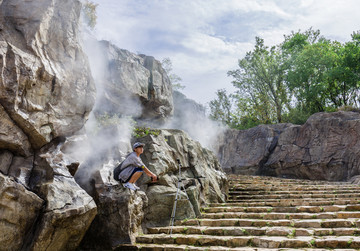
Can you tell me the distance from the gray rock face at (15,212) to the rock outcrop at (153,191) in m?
1.52

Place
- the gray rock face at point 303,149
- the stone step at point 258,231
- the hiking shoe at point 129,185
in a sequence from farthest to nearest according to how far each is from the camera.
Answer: the gray rock face at point 303,149 < the hiking shoe at point 129,185 < the stone step at point 258,231

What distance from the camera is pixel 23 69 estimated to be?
5832 millimetres

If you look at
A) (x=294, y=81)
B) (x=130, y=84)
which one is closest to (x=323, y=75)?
(x=294, y=81)

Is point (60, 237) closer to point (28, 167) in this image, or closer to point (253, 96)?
point (28, 167)

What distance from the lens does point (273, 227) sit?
23.1ft

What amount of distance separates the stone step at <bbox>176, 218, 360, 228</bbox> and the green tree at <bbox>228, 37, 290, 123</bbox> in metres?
19.1

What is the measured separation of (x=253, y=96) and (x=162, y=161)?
20764 millimetres

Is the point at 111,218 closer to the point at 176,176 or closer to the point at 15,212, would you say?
the point at 15,212

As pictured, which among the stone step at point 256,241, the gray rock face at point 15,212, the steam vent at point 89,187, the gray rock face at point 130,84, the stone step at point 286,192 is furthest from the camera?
the gray rock face at point 130,84

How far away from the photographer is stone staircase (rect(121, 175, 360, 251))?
6129mm

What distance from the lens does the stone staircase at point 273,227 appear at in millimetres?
6129

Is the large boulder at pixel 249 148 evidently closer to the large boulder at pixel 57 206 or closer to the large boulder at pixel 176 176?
the large boulder at pixel 176 176

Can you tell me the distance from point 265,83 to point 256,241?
22311 millimetres

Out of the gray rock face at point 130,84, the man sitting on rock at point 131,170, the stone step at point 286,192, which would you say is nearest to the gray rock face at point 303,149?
the gray rock face at point 130,84
